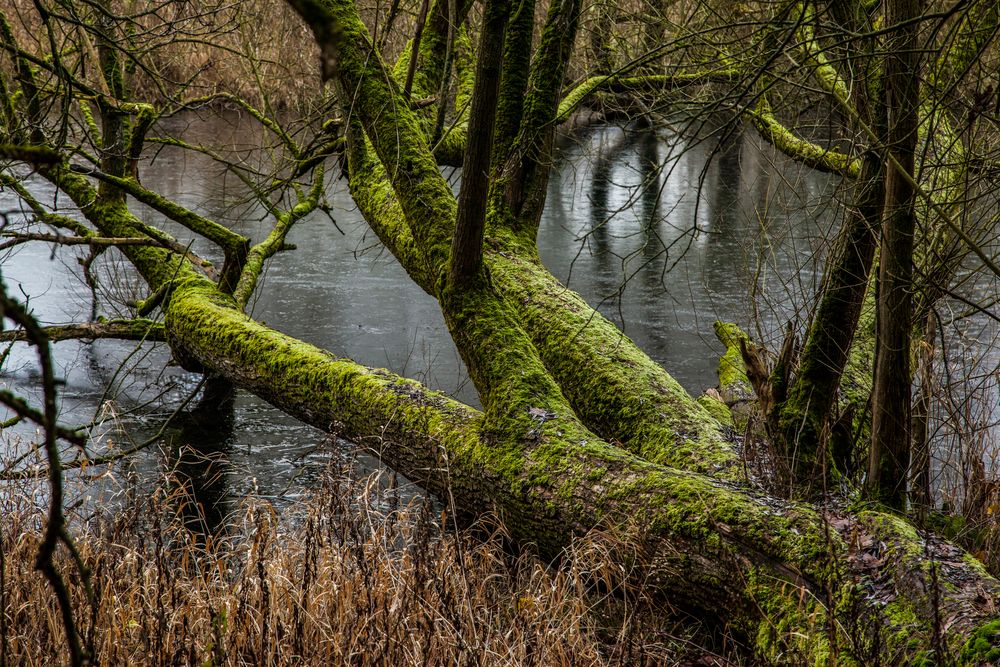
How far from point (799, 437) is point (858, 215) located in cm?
141

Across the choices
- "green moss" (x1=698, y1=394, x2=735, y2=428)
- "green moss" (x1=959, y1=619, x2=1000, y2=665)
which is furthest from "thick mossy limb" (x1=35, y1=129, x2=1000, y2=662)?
"green moss" (x1=698, y1=394, x2=735, y2=428)

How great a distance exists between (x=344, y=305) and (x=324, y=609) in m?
8.52

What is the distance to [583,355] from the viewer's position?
21.2ft

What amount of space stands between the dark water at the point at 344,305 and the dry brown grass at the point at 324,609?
0.67 metres

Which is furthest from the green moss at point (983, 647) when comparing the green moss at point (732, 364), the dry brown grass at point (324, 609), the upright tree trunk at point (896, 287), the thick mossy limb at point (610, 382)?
the green moss at point (732, 364)

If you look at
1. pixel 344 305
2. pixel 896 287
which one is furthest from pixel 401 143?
pixel 344 305

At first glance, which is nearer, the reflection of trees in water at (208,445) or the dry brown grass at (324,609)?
the dry brown grass at (324,609)

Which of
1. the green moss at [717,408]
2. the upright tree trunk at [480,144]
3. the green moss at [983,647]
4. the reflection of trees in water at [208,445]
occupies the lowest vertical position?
the reflection of trees in water at [208,445]

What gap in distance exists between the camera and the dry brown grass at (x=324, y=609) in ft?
12.6

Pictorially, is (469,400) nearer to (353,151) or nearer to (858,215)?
(353,151)

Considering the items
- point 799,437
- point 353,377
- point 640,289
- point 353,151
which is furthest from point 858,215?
point 640,289

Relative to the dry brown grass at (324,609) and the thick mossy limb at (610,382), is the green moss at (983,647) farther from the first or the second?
the thick mossy limb at (610,382)

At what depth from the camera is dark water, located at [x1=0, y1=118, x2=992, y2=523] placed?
25.2 ft

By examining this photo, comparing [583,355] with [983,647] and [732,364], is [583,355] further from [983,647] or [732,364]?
[983,647]
